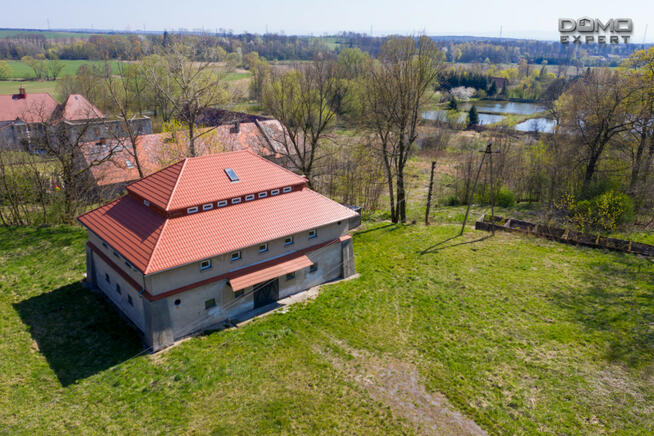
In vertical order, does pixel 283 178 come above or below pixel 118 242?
above

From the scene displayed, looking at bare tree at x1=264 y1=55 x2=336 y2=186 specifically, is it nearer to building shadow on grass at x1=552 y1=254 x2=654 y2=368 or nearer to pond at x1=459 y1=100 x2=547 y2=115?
building shadow on grass at x1=552 y1=254 x2=654 y2=368

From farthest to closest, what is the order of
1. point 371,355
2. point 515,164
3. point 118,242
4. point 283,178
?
point 515,164, point 283,178, point 118,242, point 371,355

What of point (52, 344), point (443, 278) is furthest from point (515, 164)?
point (52, 344)

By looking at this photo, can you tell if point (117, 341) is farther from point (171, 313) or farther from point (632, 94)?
point (632, 94)

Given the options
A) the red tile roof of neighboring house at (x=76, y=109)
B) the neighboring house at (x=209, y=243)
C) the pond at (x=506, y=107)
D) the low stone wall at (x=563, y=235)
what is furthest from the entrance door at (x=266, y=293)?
the pond at (x=506, y=107)

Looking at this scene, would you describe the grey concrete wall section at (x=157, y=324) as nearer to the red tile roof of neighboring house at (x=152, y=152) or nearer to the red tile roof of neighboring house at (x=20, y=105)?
the red tile roof of neighboring house at (x=152, y=152)

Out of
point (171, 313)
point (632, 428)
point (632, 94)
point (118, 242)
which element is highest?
point (632, 94)

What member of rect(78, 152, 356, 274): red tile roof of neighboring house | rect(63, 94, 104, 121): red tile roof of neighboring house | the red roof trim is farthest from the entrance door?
rect(63, 94, 104, 121): red tile roof of neighboring house
